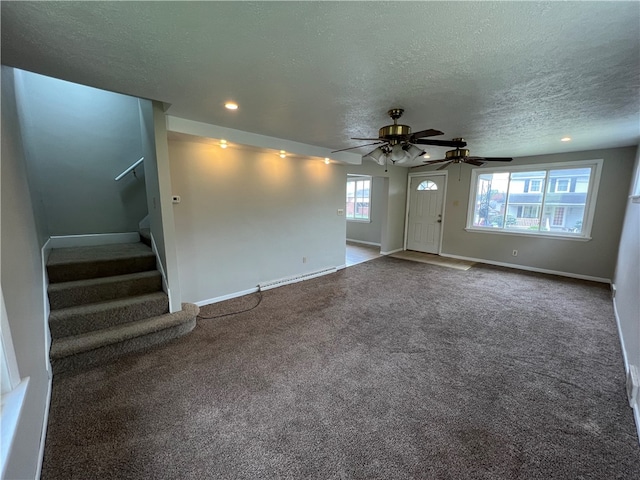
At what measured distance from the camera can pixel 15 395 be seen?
4.23 ft

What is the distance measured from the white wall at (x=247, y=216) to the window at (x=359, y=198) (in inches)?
120

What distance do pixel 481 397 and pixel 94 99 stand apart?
218 inches

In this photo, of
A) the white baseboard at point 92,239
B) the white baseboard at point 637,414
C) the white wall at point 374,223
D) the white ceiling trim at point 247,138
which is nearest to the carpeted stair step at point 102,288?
the white baseboard at point 92,239

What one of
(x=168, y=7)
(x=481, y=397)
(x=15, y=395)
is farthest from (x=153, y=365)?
(x=481, y=397)

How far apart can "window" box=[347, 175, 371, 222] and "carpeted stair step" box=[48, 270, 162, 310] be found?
20.5 ft

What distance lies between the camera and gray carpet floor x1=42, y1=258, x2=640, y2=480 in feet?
4.78

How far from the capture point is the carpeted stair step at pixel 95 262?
2.74m

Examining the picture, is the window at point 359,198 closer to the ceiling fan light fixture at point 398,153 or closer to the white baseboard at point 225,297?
the white baseboard at point 225,297

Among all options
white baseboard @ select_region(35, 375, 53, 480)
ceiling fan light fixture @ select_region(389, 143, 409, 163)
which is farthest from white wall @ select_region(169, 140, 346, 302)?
ceiling fan light fixture @ select_region(389, 143, 409, 163)

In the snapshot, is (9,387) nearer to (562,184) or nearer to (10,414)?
(10,414)

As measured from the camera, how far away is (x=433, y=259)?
6270mm

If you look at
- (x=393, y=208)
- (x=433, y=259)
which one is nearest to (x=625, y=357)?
(x=433, y=259)

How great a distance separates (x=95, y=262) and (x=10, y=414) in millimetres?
2112

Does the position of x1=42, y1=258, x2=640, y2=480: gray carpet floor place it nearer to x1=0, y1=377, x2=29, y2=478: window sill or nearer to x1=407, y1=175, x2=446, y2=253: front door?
x1=0, y1=377, x2=29, y2=478: window sill
